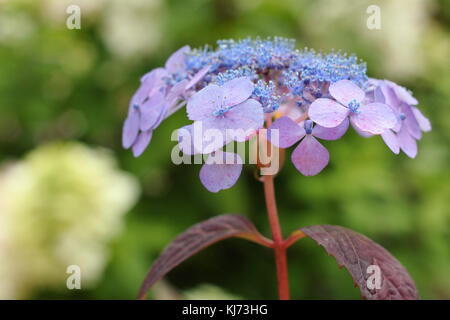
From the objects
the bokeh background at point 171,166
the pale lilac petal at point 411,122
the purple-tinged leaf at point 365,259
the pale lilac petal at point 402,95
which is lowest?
the purple-tinged leaf at point 365,259

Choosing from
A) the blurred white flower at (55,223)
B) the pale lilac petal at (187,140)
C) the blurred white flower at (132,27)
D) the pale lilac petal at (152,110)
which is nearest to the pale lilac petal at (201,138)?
the pale lilac petal at (187,140)

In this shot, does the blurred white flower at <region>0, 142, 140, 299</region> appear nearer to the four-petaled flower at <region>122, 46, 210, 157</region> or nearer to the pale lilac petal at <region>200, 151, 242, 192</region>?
the four-petaled flower at <region>122, 46, 210, 157</region>

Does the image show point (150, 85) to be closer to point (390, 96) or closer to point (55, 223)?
point (390, 96)

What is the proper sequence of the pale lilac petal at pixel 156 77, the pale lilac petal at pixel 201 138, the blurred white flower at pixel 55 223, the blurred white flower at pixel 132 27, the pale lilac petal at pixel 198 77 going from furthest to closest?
the blurred white flower at pixel 132 27 < the blurred white flower at pixel 55 223 < the pale lilac petal at pixel 156 77 < the pale lilac petal at pixel 198 77 < the pale lilac petal at pixel 201 138

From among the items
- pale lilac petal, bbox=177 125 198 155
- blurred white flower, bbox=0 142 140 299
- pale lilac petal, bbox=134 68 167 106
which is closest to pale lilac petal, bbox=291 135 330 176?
pale lilac petal, bbox=177 125 198 155

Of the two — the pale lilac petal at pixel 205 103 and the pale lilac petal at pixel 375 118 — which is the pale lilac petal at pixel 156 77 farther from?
the pale lilac petal at pixel 375 118

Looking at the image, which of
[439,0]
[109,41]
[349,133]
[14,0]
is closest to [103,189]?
[109,41]

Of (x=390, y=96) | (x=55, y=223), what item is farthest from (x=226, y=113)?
(x=55, y=223)
